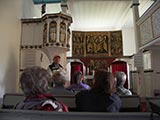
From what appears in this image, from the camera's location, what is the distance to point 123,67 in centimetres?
1026

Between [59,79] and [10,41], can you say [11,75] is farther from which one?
[59,79]

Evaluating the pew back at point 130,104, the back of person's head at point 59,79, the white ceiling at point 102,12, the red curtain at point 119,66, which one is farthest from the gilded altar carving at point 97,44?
the pew back at point 130,104

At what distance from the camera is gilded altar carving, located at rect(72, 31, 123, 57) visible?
26.7ft

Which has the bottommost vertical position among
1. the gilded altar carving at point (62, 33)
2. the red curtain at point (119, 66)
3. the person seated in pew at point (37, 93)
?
the person seated in pew at point (37, 93)

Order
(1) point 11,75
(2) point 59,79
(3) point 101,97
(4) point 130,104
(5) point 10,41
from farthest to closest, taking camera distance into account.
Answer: (1) point 11,75, (5) point 10,41, (2) point 59,79, (4) point 130,104, (3) point 101,97

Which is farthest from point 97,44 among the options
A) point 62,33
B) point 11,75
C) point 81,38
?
point 11,75

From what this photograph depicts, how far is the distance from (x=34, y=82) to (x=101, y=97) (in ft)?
1.92

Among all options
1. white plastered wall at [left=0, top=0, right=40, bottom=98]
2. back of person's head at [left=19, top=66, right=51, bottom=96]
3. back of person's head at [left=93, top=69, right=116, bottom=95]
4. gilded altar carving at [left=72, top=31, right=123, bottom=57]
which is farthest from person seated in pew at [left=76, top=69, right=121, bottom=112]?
gilded altar carving at [left=72, top=31, right=123, bottom=57]

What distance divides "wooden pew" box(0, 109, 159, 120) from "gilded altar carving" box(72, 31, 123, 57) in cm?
700

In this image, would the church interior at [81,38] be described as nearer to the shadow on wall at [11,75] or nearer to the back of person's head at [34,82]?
the shadow on wall at [11,75]

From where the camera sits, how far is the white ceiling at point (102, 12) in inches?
293

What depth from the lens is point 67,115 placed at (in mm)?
1028

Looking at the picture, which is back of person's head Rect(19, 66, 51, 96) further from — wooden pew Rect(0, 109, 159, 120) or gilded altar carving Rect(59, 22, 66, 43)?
gilded altar carving Rect(59, 22, 66, 43)

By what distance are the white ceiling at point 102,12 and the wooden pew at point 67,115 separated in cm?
663
